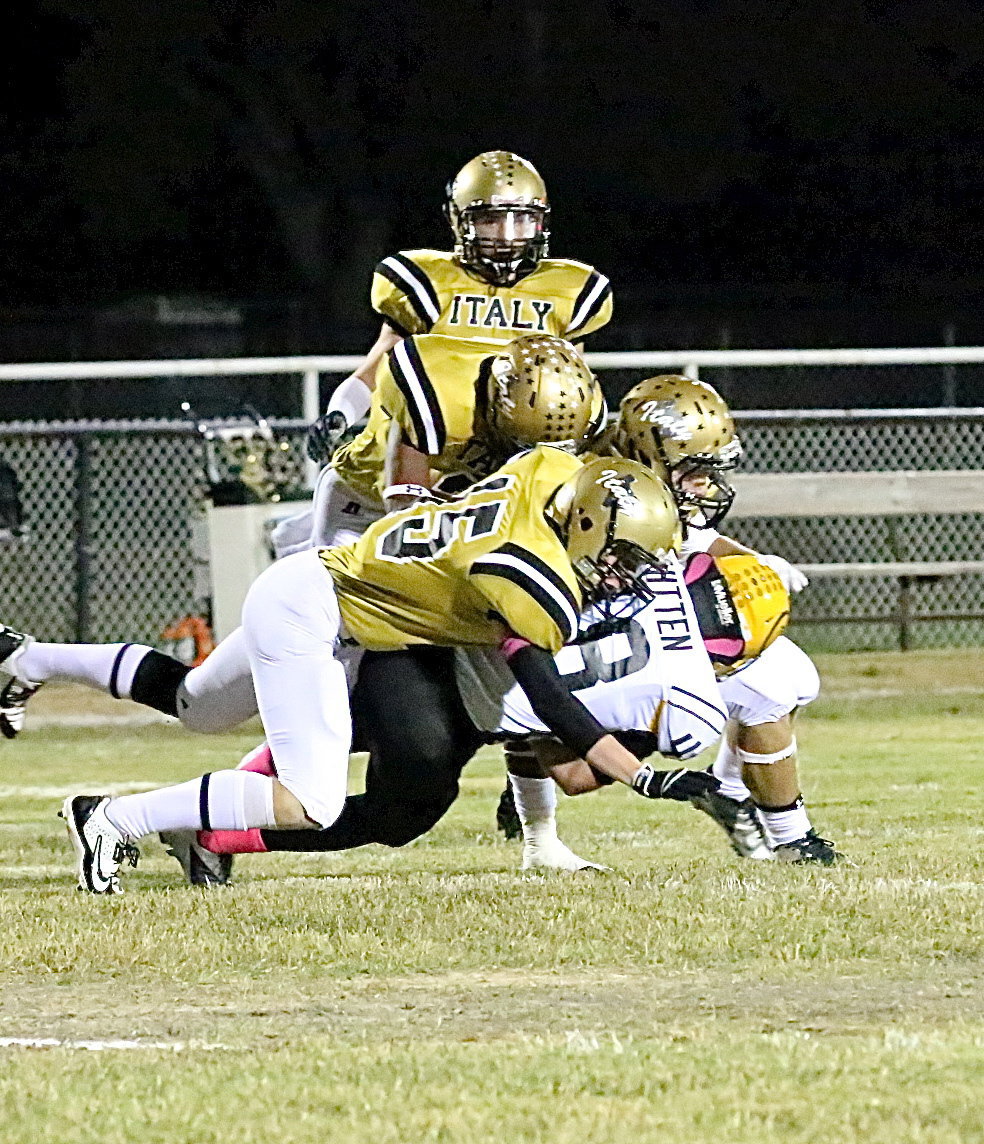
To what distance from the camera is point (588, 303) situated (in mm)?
7117

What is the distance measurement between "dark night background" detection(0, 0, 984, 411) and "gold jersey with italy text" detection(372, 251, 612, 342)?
1687cm

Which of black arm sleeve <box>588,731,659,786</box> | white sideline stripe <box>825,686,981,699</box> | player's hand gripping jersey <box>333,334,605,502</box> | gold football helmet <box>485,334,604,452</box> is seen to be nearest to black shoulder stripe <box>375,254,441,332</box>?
player's hand gripping jersey <box>333,334,605,502</box>

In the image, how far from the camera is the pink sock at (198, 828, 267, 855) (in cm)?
585

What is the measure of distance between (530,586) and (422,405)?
1.58 metres

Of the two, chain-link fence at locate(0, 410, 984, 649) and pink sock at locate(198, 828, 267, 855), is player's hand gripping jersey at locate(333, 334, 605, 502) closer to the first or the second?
pink sock at locate(198, 828, 267, 855)

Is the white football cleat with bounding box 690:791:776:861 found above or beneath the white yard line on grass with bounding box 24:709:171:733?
above

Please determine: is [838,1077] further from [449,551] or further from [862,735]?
[862,735]

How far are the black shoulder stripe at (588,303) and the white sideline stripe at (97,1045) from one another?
137 inches

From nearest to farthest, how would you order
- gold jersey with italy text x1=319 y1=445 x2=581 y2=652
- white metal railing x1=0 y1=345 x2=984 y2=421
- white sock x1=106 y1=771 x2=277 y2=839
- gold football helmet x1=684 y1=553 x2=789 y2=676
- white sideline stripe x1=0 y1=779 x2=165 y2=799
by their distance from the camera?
gold jersey with italy text x1=319 y1=445 x2=581 y2=652, white sock x1=106 y1=771 x2=277 y2=839, gold football helmet x1=684 y1=553 x2=789 y2=676, white sideline stripe x1=0 y1=779 x2=165 y2=799, white metal railing x1=0 y1=345 x2=984 y2=421

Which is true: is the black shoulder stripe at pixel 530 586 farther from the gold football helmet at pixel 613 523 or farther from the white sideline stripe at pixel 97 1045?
the white sideline stripe at pixel 97 1045

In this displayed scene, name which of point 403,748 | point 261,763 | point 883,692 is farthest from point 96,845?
point 883,692

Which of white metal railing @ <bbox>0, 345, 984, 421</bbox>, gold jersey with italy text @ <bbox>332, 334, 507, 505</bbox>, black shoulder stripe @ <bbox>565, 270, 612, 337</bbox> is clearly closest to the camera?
gold jersey with italy text @ <bbox>332, 334, 507, 505</bbox>

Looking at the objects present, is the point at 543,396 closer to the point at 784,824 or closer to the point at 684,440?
the point at 684,440

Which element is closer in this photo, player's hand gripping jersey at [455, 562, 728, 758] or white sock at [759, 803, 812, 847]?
player's hand gripping jersey at [455, 562, 728, 758]
